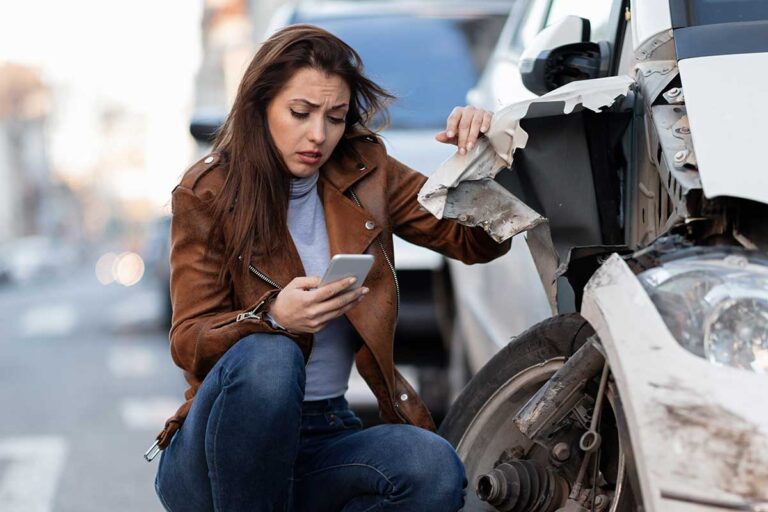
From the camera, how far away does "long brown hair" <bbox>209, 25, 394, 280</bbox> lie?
2.90 meters

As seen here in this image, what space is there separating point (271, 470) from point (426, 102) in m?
4.30

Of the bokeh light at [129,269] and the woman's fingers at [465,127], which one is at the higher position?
the woman's fingers at [465,127]

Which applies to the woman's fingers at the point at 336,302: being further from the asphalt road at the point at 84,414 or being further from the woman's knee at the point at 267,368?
the asphalt road at the point at 84,414

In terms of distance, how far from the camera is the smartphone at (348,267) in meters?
2.60

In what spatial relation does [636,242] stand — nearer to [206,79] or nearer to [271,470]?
[271,470]

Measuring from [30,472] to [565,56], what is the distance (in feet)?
12.1

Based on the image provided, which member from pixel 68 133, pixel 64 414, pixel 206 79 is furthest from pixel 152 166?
pixel 64 414

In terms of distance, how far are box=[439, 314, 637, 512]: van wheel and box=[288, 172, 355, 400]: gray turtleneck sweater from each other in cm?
28

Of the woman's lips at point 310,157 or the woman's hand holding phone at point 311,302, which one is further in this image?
the woman's lips at point 310,157

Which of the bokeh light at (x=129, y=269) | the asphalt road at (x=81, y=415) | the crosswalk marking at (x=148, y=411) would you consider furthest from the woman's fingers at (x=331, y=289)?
the bokeh light at (x=129, y=269)

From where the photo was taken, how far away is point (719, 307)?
6.55 feet

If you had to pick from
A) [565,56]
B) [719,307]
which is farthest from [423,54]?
[719,307]

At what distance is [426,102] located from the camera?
677cm

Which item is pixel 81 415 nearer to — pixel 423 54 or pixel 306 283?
pixel 423 54
